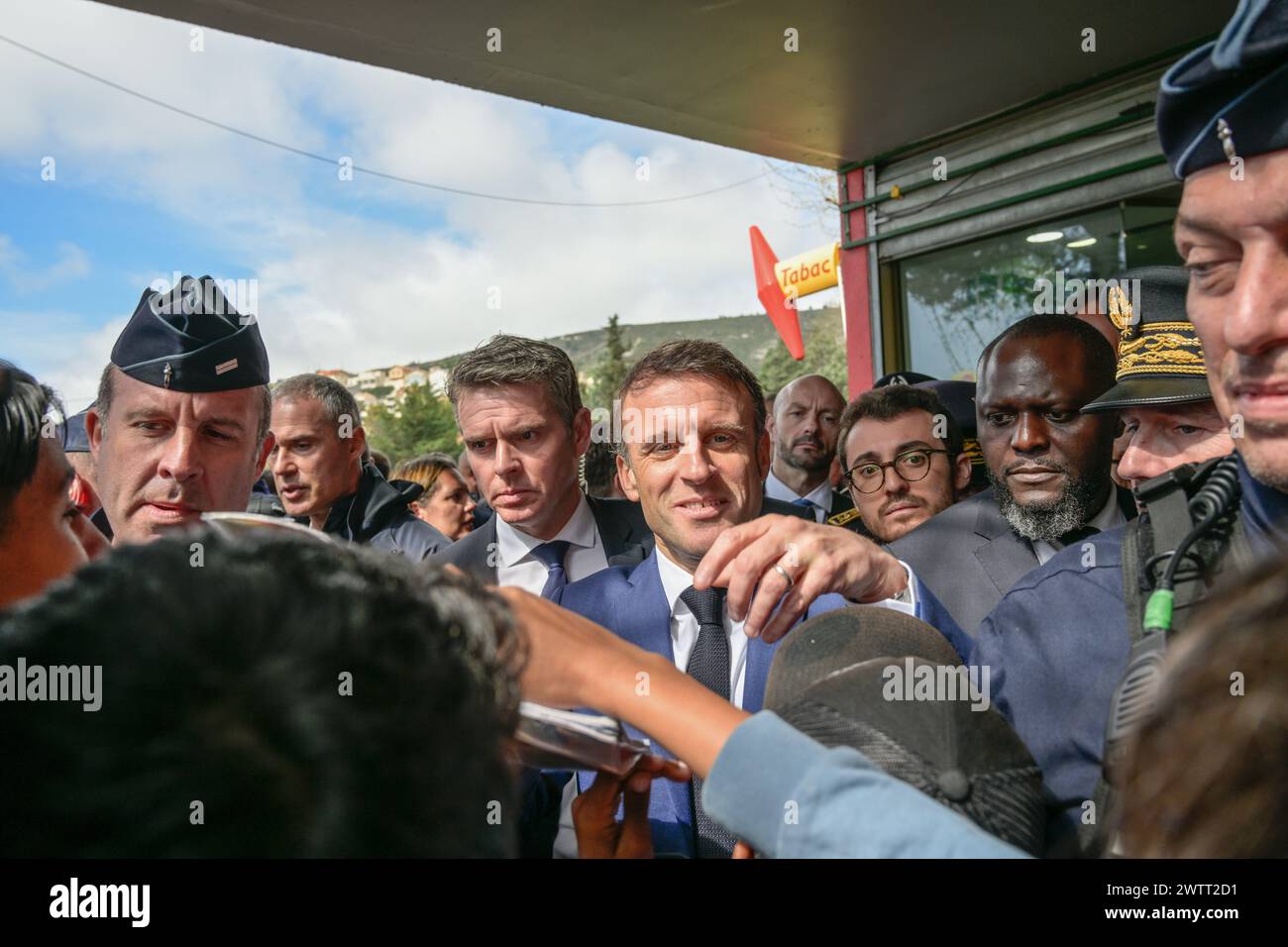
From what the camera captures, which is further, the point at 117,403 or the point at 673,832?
the point at 117,403

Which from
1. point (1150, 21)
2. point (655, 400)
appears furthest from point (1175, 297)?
point (1150, 21)

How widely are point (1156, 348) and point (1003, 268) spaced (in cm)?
450

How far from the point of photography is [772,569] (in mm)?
1456

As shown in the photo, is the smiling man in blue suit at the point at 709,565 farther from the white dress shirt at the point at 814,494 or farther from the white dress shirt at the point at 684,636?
the white dress shirt at the point at 814,494

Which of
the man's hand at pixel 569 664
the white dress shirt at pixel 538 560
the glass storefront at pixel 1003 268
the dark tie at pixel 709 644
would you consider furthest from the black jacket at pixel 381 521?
the glass storefront at pixel 1003 268

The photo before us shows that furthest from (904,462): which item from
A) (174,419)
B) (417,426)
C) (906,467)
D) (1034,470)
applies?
(417,426)

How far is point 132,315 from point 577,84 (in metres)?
3.48

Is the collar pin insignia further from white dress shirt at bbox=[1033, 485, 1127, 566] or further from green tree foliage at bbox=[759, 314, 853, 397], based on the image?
green tree foliage at bbox=[759, 314, 853, 397]

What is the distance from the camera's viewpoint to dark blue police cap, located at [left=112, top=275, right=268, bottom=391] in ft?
7.32

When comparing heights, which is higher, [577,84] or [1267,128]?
[577,84]

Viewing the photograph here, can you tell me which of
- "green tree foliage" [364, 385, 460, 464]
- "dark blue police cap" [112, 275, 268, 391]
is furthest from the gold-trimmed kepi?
"green tree foliage" [364, 385, 460, 464]

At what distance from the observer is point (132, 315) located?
7.87ft

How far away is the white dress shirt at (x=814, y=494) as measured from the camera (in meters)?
5.09
